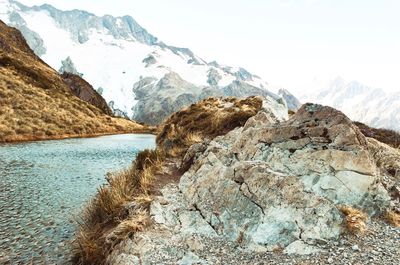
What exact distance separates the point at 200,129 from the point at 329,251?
21298mm

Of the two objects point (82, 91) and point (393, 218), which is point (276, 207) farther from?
point (82, 91)

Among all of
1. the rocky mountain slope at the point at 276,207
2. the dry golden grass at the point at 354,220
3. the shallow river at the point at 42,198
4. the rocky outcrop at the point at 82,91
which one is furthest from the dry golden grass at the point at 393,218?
the rocky outcrop at the point at 82,91

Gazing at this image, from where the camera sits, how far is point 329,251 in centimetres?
997

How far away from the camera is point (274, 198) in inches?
464

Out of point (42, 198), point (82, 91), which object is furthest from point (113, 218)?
point (82, 91)

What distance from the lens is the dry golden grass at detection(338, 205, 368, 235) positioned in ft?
35.3

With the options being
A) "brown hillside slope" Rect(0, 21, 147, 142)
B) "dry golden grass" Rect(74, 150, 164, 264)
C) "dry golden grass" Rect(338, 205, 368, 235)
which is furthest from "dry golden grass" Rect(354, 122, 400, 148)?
"brown hillside slope" Rect(0, 21, 147, 142)

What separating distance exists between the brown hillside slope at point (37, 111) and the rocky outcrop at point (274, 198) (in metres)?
35.2

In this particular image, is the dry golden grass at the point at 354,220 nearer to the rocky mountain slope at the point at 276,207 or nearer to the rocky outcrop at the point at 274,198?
the rocky mountain slope at the point at 276,207

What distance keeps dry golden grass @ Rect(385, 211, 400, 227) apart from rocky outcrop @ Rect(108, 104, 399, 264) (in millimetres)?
311

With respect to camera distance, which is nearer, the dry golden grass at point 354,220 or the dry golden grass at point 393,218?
the dry golden grass at point 354,220

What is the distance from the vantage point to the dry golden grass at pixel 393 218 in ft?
37.6

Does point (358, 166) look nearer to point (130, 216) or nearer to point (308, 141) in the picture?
point (308, 141)

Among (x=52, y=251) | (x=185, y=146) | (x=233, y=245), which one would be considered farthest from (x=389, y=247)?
(x=185, y=146)
